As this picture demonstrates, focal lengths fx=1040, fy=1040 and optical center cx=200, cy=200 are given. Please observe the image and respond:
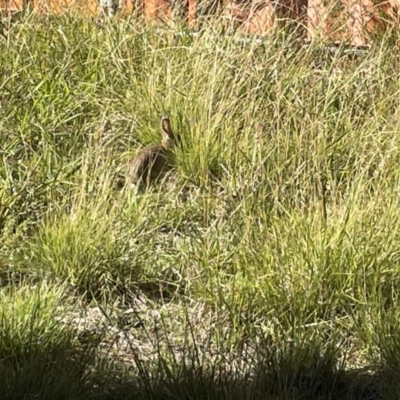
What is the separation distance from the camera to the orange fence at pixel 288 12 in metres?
6.37

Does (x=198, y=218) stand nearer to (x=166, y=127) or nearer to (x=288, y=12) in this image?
(x=166, y=127)

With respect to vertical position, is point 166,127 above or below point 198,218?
above

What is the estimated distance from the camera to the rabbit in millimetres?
5136

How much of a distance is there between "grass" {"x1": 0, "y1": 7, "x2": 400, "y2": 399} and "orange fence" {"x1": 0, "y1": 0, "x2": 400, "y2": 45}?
0.57ft

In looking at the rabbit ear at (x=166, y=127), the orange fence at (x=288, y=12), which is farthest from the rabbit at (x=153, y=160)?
the orange fence at (x=288, y=12)

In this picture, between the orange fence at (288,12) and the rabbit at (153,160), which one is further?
the orange fence at (288,12)

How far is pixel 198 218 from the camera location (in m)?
4.96

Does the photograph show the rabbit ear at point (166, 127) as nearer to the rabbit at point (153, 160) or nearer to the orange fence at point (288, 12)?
the rabbit at point (153, 160)

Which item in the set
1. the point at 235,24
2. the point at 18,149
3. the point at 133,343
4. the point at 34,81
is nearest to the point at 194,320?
the point at 133,343

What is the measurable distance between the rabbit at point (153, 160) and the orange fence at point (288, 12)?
3.74 feet

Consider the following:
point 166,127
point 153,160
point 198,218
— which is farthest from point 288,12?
point 198,218

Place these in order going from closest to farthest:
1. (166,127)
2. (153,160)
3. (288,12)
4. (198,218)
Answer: (198,218) → (153,160) → (166,127) → (288,12)

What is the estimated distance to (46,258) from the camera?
14.3 ft

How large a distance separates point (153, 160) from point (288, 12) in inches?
75.6
